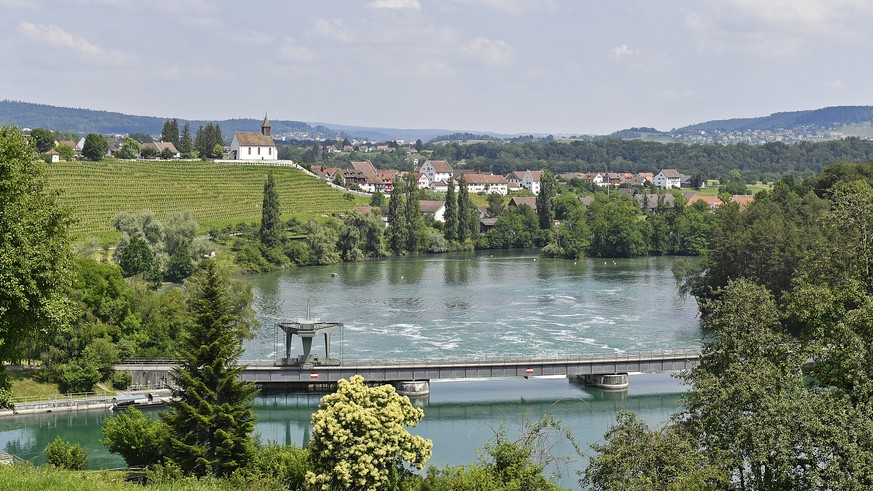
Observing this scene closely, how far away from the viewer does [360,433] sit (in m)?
25.1

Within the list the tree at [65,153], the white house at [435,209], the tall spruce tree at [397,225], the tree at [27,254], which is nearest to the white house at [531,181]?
the white house at [435,209]

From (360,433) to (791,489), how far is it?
10.1 m

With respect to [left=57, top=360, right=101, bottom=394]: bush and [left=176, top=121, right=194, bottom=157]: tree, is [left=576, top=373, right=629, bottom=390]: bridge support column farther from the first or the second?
[left=176, top=121, right=194, bottom=157]: tree

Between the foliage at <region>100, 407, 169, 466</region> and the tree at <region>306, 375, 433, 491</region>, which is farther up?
the tree at <region>306, 375, 433, 491</region>

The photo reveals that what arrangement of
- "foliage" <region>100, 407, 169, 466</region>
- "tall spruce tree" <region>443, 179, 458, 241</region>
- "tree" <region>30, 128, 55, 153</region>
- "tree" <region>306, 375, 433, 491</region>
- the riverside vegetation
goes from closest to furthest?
the riverside vegetation
"tree" <region>306, 375, 433, 491</region>
"foliage" <region>100, 407, 169, 466</region>
"tall spruce tree" <region>443, 179, 458, 241</region>
"tree" <region>30, 128, 55, 153</region>

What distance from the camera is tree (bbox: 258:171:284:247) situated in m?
85.5

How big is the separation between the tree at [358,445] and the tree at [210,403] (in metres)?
3.15

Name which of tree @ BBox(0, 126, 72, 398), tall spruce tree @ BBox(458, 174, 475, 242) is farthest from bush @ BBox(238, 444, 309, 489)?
tall spruce tree @ BBox(458, 174, 475, 242)

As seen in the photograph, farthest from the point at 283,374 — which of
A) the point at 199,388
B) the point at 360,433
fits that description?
the point at 360,433

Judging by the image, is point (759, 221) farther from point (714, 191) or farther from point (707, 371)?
point (714, 191)

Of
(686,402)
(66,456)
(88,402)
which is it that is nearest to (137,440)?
(66,456)

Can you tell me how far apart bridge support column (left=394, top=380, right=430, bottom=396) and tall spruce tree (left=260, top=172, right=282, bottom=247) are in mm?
44507

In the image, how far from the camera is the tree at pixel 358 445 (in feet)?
80.9

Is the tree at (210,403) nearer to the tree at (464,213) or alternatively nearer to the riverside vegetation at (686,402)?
the riverside vegetation at (686,402)
